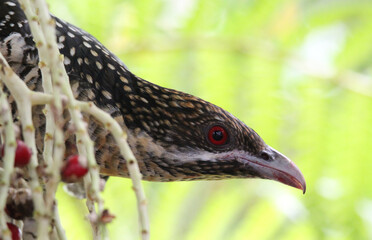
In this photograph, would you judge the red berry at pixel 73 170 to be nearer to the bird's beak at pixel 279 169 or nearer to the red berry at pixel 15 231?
the red berry at pixel 15 231

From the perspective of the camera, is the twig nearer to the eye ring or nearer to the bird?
the bird

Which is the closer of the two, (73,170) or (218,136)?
(73,170)

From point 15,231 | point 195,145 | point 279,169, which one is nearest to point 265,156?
point 279,169

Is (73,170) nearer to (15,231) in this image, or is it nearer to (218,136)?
(15,231)

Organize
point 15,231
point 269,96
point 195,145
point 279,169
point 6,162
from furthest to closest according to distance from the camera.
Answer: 1. point 269,96
2. point 195,145
3. point 279,169
4. point 15,231
5. point 6,162

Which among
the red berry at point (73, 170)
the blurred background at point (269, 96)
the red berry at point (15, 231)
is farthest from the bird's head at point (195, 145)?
the blurred background at point (269, 96)

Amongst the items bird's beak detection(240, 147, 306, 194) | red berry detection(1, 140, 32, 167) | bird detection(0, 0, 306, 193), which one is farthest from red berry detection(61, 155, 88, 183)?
bird's beak detection(240, 147, 306, 194)
